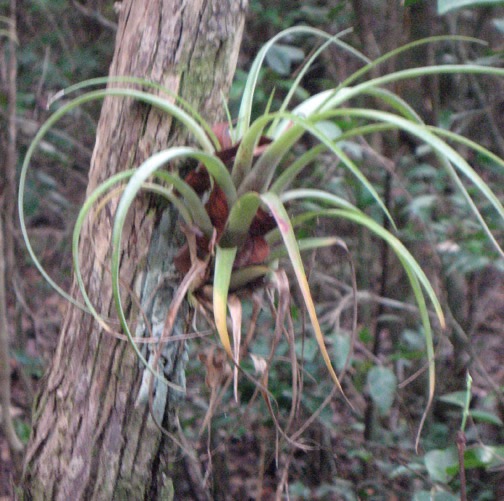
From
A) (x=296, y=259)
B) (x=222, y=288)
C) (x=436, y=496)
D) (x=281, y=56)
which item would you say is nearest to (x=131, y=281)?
(x=222, y=288)

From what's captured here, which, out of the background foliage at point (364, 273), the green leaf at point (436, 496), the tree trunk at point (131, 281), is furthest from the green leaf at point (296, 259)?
the background foliage at point (364, 273)

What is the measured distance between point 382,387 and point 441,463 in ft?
1.11

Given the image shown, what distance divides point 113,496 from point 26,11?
222 centimetres

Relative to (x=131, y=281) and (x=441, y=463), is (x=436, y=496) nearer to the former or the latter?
(x=441, y=463)

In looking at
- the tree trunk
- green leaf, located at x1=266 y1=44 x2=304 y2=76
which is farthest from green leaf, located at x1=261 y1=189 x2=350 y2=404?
green leaf, located at x1=266 y1=44 x2=304 y2=76

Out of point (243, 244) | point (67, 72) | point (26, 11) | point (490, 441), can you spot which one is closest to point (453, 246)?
point (490, 441)

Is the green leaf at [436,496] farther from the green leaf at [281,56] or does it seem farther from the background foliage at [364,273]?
the green leaf at [281,56]

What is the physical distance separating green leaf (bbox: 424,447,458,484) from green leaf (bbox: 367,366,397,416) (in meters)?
0.29

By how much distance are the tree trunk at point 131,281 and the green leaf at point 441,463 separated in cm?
59

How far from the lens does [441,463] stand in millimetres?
1279

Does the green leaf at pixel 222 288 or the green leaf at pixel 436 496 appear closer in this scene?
the green leaf at pixel 222 288

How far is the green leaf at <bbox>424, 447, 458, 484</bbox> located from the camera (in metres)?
1.25

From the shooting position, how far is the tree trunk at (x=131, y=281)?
2.91ft

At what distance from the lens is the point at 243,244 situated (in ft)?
2.79
